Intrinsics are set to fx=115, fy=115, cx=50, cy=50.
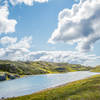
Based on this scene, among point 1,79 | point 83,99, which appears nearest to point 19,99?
point 83,99

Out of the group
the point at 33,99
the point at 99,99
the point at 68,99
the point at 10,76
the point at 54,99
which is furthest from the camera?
the point at 10,76

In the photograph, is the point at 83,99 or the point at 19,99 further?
the point at 19,99

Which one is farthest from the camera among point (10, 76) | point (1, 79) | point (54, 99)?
point (10, 76)

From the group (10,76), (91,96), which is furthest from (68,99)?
(10,76)

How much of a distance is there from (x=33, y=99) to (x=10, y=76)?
15776 cm

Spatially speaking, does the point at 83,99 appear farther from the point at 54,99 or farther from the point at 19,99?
the point at 19,99

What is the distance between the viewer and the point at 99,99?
42750mm

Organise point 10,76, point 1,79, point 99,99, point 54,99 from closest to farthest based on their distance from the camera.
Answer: point 99,99 < point 54,99 < point 1,79 < point 10,76

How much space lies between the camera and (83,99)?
43.9 metres

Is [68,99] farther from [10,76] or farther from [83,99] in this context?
[10,76]

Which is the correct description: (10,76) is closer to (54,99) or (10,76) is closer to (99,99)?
(54,99)

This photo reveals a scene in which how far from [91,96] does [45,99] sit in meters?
19.4

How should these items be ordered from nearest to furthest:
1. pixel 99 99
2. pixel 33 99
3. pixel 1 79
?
pixel 99 99 < pixel 33 99 < pixel 1 79

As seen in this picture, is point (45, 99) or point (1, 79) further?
point (1, 79)
